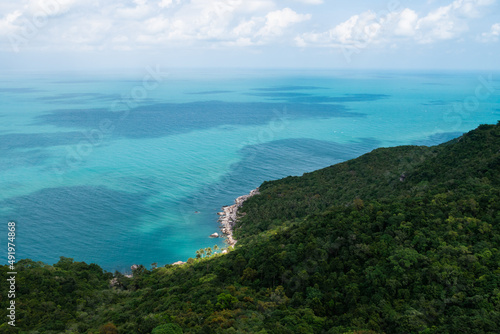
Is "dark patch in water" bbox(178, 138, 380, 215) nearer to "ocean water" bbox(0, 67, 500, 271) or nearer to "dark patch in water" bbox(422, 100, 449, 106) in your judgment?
"ocean water" bbox(0, 67, 500, 271)

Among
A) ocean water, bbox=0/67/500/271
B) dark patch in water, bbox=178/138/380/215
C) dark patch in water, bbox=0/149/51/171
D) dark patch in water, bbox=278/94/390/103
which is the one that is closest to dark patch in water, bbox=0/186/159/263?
ocean water, bbox=0/67/500/271

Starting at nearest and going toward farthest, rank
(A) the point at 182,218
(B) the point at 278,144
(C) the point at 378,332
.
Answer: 1. (C) the point at 378,332
2. (A) the point at 182,218
3. (B) the point at 278,144

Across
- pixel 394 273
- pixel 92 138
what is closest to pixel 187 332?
pixel 394 273

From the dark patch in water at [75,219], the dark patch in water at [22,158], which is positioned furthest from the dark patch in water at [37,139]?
the dark patch in water at [75,219]

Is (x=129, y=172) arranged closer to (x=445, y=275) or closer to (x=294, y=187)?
(x=294, y=187)

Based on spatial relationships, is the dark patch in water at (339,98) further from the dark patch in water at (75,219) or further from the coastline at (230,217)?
the dark patch in water at (75,219)

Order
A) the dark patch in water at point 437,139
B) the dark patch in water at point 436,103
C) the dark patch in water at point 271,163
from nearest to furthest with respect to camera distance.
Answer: the dark patch in water at point 271,163 → the dark patch in water at point 437,139 → the dark patch in water at point 436,103
